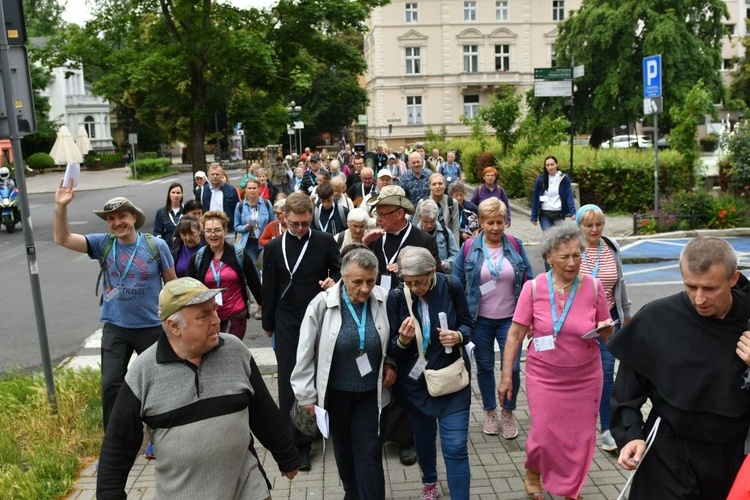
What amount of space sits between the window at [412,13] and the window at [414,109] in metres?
6.26

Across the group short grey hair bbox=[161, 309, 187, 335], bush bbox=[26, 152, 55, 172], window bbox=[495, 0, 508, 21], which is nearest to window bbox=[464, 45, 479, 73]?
window bbox=[495, 0, 508, 21]

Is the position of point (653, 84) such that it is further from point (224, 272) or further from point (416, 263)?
point (416, 263)

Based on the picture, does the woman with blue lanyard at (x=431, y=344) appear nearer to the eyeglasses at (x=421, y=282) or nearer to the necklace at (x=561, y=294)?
the eyeglasses at (x=421, y=282)

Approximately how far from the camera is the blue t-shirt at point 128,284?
5473 mm

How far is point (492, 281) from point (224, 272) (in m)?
2.16

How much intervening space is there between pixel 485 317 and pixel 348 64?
1851 cm

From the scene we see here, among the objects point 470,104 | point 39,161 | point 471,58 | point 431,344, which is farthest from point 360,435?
point 471,58

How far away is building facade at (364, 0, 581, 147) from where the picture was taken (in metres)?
64.7

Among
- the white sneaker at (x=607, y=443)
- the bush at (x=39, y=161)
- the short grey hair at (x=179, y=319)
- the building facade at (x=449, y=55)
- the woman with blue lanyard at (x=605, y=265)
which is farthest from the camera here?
the building facade at (x=449, y=55)

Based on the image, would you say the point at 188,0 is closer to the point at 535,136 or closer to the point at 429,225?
the point at 535,136

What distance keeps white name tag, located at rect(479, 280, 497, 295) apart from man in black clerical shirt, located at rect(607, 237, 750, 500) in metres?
2.37

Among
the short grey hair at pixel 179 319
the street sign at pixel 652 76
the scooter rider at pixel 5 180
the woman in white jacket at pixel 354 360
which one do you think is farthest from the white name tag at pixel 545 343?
the scooter rider at pixel 5 180

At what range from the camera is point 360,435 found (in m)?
4.59

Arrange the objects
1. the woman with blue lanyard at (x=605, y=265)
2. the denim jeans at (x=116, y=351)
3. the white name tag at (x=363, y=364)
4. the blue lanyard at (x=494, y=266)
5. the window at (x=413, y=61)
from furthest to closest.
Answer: the window at (x=413, y=61), the blue lanyard at (x=494, y=266), the woman with blue lanyard at (x=605, y=265), the denim jeans at (x=116, y=351), the white name tag at (x=363, y=364)
